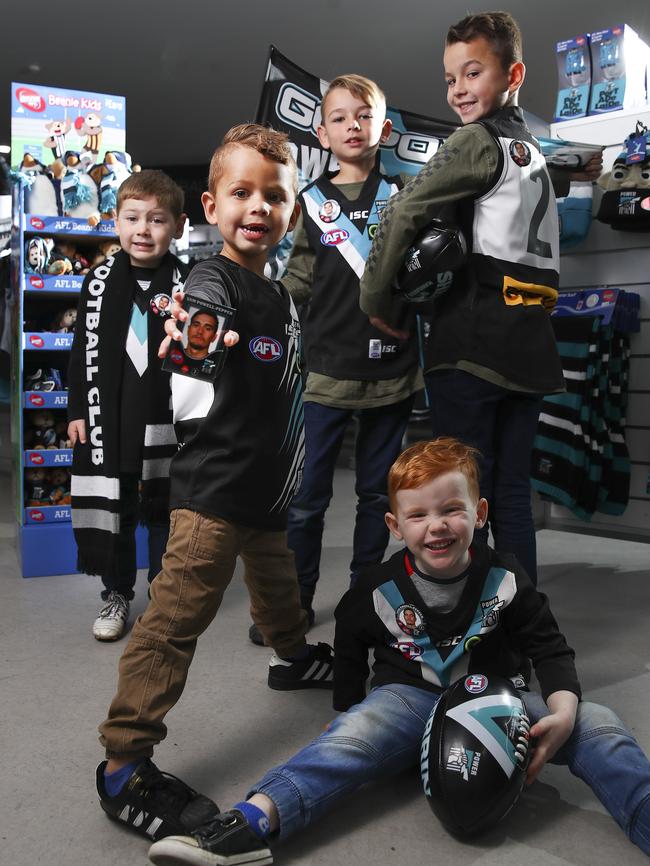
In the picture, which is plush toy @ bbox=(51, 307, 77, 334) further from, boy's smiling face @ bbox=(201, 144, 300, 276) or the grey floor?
boy's smiling face @ bbox=(201, 144, 300, 276)

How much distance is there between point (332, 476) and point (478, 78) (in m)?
1.03

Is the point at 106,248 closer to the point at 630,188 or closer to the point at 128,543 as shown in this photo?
the point at 128,543

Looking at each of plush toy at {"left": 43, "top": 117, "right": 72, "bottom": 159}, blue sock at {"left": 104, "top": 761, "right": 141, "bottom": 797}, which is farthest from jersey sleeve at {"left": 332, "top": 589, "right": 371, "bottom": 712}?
plush toy at {"left": 43, "top": 117, "right": 72, "bottom": 159}

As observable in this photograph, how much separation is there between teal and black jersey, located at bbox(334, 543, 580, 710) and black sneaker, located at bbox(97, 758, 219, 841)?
0.34 metres

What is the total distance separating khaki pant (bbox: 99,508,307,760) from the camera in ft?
4.13

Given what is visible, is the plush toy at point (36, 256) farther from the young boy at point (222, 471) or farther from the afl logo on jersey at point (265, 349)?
the afl logo on jersey at point (265, 349)

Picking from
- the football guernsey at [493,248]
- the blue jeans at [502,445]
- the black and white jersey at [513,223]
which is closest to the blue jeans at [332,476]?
the blue jeans at [502,445]

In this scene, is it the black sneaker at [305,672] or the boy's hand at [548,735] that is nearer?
the boy's hand at [548,735]

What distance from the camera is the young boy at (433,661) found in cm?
122

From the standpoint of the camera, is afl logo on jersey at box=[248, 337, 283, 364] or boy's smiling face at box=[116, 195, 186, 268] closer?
afl logo on jersey at box=[248, 337, 283, 364]

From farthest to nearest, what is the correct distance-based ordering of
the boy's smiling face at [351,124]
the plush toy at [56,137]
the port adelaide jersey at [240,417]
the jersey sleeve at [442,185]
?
the plush toy at [56,137], the boy's smiling face at [351,124], the jersey sleeve at [442,185], the port adelaide jersey at [240,417]

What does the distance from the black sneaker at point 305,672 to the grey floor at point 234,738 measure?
0.03 meters

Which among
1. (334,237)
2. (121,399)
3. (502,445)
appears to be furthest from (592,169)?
(121,399)

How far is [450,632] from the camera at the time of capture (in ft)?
4.58
